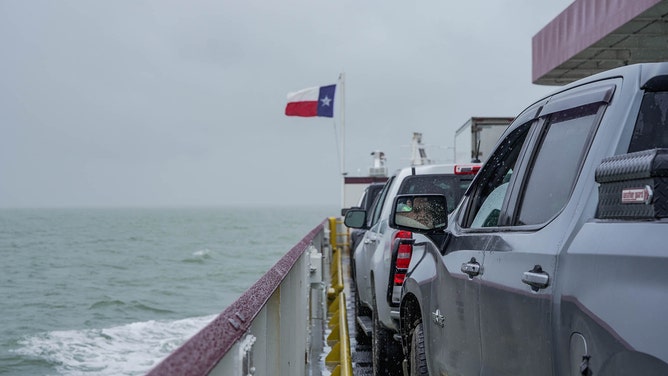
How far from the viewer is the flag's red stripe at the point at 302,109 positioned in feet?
124

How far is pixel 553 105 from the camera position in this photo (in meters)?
3.62

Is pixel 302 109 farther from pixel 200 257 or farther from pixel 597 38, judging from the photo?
pixel 200 257

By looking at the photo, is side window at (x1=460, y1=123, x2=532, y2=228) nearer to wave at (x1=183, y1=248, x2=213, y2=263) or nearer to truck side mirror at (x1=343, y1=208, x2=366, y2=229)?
truck side mirror at (x1=343, y1=208, x2=366, y2=229)

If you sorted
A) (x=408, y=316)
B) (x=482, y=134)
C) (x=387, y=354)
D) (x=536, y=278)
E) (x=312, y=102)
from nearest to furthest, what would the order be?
1. (x=536, y=278)
2. (x=408, y=316)
3. (x=387, y=354)
4. (x=482, y=134)
5. (x=312, y=102)

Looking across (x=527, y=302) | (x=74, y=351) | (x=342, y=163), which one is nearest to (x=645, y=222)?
(x=527, y=302)

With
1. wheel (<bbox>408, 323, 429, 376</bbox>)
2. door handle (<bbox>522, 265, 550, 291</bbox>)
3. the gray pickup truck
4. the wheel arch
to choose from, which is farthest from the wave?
door handle (<bbox>522, 265, 550, 291</bbox>)

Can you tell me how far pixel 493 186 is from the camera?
4.55 meters

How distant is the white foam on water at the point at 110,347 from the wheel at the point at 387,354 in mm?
11278

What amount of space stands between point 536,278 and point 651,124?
23.8 inches

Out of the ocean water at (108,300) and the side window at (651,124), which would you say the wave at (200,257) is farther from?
the side window at (651,124)

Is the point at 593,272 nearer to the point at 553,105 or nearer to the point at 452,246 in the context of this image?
the point at 553,105

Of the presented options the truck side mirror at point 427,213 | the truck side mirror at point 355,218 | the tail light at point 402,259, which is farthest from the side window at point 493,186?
the truck side mirror at point 355,218

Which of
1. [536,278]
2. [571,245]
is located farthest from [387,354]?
[571,245]

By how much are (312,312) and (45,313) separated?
1199 inches
